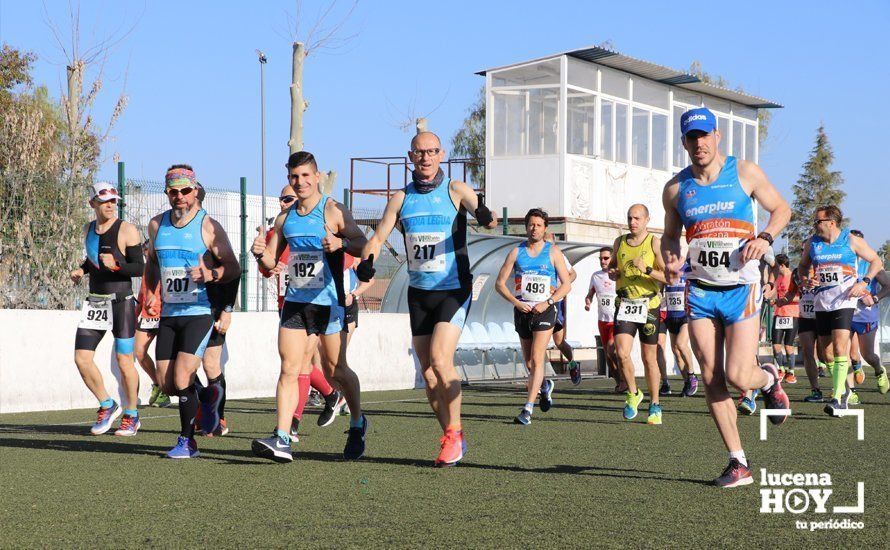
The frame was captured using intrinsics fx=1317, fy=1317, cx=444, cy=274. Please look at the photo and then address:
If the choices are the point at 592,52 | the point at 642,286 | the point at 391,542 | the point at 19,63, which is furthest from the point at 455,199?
the point at 19,63

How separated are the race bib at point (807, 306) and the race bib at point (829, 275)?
65 cm

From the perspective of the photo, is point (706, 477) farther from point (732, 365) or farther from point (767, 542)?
point (767, 542)

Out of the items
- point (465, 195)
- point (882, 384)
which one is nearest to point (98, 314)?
point (465, 195)

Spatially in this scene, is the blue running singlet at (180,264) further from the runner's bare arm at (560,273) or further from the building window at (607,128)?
the building window at (607,128)

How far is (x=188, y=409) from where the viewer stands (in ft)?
30.1

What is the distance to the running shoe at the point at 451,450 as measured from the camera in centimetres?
834

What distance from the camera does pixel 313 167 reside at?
885cm

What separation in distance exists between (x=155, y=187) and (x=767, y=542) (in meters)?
12.2

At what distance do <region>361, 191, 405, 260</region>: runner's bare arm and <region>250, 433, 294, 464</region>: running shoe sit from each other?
128 cm

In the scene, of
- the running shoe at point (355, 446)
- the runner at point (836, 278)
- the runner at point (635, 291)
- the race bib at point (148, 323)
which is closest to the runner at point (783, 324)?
the runner at point (836, 278)

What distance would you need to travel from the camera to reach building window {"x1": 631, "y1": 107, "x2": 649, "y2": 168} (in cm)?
3841

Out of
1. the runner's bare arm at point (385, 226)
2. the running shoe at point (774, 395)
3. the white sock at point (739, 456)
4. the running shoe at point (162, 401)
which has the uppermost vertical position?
the runner's bare arm at point (385, 226)

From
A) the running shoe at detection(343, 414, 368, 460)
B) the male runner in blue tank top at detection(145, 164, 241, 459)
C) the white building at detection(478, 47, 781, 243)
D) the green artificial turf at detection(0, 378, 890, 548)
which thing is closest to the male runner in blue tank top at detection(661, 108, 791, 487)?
the green artificial turf at detection(0, 378, 890, 548)

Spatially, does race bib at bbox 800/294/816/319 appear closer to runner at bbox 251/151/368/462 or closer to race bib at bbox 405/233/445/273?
race bib at bbox 405/233/445/273
